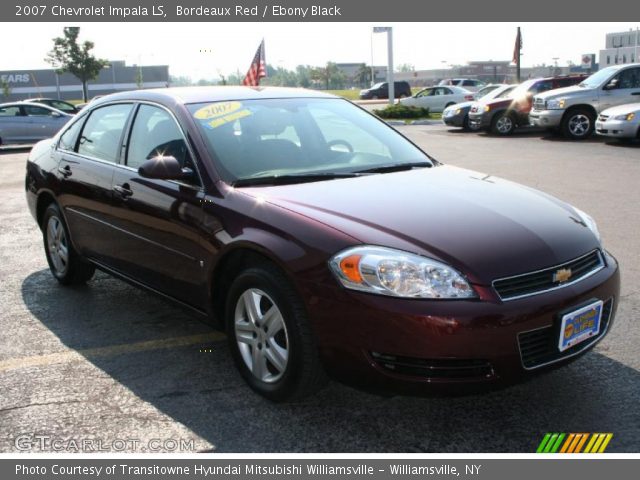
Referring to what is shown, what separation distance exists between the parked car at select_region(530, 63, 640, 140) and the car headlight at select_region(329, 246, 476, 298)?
15868 mm

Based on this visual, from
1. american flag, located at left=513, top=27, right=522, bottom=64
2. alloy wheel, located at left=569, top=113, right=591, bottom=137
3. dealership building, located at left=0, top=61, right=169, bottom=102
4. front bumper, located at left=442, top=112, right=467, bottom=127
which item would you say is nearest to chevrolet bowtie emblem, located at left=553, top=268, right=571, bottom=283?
alloy wheel, located at left=569, top=113, right=591, bottom=137

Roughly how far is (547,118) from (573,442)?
1587cm

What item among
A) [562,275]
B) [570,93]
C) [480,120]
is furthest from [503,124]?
[562,275]

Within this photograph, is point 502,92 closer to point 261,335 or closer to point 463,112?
point 463,112

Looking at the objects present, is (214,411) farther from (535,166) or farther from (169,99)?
(535,166)

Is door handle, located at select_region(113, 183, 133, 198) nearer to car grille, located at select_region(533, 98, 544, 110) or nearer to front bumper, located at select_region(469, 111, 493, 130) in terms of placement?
car grille, located at select_region(533, 98, 544, 110)

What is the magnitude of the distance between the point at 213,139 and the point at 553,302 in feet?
6.76

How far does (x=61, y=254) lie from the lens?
5574 mm

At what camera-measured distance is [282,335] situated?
3.30 m

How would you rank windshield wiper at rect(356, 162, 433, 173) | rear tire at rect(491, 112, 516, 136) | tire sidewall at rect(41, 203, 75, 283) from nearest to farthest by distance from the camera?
windshield wiper at rect(356, 162, 433, 173), tire sidewall at rect(41, 203, 75, 283), rear tire at rect(491, 112, 516, 136)

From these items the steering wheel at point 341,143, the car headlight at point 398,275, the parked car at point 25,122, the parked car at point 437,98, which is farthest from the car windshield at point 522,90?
the car headlight at point 398,275

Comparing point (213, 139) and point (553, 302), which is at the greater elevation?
point (213, 139)

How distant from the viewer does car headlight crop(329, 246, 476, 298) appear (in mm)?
2863
